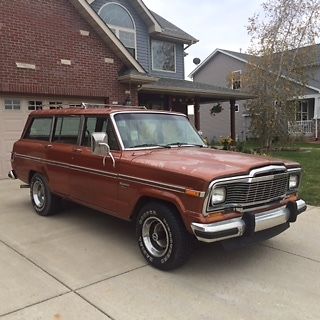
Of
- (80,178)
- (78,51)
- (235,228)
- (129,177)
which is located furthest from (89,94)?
(235,228)

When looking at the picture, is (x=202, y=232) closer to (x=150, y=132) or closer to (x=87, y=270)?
(x=87, y=270)

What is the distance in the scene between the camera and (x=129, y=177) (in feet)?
15.9

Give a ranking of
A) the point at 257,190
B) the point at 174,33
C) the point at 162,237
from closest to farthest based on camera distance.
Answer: the point at 257,190, the point at 162,237, the point at 174,33

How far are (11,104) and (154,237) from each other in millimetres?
7620

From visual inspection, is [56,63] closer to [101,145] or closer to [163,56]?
[101,145]

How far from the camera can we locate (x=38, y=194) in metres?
7.07

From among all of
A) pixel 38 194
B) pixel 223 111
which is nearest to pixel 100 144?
pixel 38 194

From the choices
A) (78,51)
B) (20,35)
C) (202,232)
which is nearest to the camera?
(202,232)

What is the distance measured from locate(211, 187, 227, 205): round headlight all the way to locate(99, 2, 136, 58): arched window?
13.3 m

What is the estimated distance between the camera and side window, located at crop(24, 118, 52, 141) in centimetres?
686

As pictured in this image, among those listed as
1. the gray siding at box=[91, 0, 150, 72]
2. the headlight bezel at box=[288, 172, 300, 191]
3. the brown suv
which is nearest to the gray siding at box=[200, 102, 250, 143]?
the gray siding at box=[91, 0, 150, 72]

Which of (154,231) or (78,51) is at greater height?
(78,51)

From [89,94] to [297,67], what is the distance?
1150cm

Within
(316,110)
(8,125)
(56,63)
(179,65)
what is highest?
(179,65)
